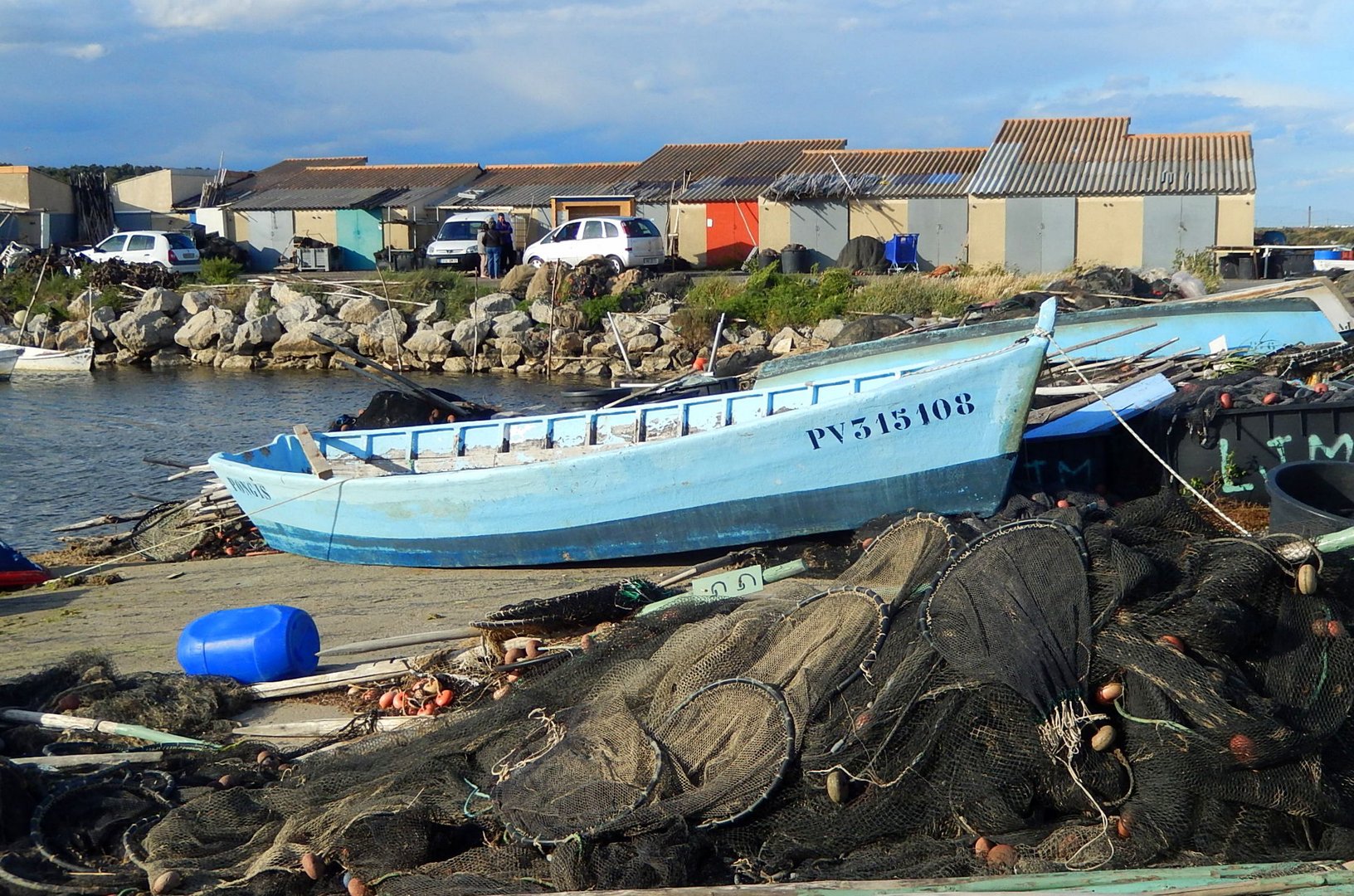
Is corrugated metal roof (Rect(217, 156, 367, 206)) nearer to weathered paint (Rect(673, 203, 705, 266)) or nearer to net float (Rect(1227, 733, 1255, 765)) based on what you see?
weathered paint (Rect(673, 203, 705, 266))

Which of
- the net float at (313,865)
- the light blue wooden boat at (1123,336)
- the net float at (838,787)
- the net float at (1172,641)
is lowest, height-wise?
the net float at (313,865)

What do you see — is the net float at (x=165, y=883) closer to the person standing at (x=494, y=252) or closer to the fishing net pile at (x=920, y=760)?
the fishing net pile at (x=920, y=760)

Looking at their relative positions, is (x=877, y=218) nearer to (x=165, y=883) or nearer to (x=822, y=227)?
(x=822, y=227)

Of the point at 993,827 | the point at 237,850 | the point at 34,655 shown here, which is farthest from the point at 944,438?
the point at 34,655

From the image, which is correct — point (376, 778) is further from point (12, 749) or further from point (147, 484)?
point (147, 484)

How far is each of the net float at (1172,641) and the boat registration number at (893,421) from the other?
14.5 feet

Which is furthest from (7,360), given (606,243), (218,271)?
(606,243)

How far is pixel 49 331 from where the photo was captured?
108ft

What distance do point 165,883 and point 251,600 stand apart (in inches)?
228

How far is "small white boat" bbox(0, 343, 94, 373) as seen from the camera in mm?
29781

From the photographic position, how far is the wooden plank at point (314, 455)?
11102mm

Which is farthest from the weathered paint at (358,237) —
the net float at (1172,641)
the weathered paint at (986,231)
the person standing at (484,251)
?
the net float at (1172,641)

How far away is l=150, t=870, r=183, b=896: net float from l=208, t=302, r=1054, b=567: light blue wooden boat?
5.49m

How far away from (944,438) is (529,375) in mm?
18826
